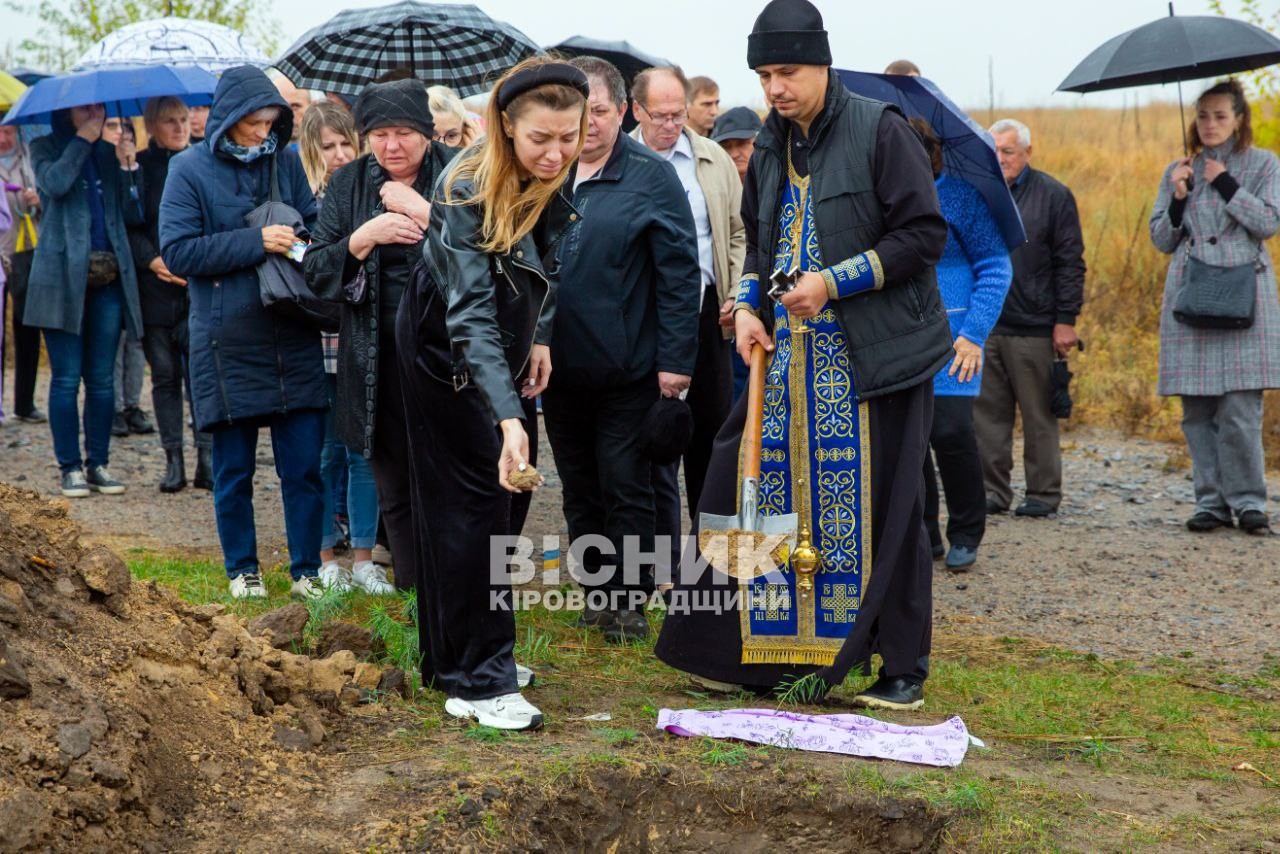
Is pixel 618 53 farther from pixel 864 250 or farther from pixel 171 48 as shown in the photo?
pixel 864 250

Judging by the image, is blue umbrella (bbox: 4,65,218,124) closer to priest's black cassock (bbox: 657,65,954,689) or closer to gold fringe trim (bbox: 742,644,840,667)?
priest's black cassock (bbox: 657,65,954,689)

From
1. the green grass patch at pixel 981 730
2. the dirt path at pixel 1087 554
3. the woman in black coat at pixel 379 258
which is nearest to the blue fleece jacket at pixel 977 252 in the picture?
the dirt path at pixel 1087 554

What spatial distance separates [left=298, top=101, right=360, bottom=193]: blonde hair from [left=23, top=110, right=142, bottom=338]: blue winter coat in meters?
2.20

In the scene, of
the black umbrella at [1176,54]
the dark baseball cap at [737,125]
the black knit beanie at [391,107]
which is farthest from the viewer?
the black umbrella at [1176,54]

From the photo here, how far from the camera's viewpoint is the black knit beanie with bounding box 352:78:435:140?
5.26 m

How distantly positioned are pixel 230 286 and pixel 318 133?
1054 millimetres

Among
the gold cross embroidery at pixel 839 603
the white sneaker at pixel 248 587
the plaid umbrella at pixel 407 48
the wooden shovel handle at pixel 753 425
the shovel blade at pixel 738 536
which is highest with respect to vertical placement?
the plaid umbrella at pixel 407 48

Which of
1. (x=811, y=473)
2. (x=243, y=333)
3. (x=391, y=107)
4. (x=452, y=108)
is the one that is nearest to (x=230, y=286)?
(x=243, y=333)

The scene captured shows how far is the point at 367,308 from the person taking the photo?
551 centimetres

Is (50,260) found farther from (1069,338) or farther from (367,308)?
(1069,338)

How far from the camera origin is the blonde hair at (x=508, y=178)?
395 centimetres

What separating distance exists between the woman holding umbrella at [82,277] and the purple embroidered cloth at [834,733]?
5.28 m

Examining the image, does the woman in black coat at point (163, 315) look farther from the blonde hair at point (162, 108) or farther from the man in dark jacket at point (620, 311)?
the man in dark jacket at point (620, 311)

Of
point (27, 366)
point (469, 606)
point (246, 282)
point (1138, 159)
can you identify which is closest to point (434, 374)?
point (469, 606)
